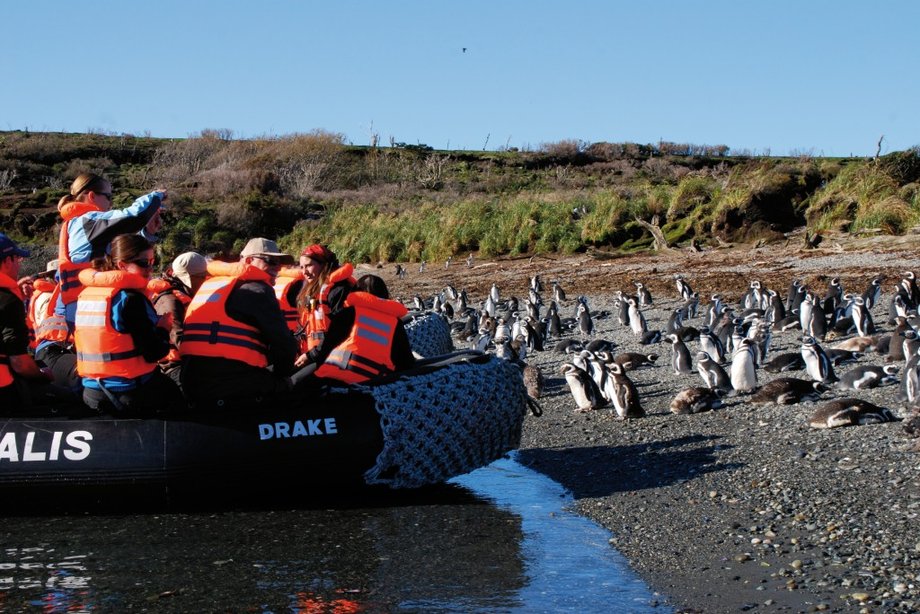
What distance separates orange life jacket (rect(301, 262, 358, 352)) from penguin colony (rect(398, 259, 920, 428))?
242 cm

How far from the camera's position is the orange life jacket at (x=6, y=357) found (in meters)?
5.57

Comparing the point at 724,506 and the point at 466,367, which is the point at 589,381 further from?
the point at 724,506

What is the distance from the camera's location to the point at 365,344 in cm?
622

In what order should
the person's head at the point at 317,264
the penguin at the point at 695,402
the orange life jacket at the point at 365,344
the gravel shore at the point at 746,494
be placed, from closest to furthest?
1. the gravel shore at the point at 746,494
2. the orange life jacket at the point at 365,344
3. the person's head at the point at 317,264
4. the penguin at the point at 695,402

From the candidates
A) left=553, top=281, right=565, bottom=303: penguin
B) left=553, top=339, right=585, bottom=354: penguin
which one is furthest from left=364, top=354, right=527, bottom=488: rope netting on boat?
left=553, top=281, right=565, bottom=303: penguin

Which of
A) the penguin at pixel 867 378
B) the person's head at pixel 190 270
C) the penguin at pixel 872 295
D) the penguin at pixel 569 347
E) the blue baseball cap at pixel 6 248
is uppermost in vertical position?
the blue baseball cap at pixel 6 248

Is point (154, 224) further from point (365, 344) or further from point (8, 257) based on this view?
point (365, 344)

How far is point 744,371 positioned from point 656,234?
12889 millimetres

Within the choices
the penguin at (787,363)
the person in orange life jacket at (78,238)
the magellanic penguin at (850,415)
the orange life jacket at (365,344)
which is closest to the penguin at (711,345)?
the penguin at (787,363)

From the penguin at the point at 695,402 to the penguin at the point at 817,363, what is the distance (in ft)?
4.12

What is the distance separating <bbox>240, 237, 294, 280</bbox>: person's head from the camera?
244 inches

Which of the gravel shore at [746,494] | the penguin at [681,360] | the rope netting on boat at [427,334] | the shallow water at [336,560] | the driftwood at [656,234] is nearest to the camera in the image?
the gravel shore at [746,494]

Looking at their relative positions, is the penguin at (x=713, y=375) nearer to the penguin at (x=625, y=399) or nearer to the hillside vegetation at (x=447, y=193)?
the penguin at (x=625, y=399)

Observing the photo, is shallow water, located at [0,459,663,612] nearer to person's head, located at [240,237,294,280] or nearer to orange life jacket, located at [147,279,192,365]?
orange life jacket, located at [147,279,192,365]
